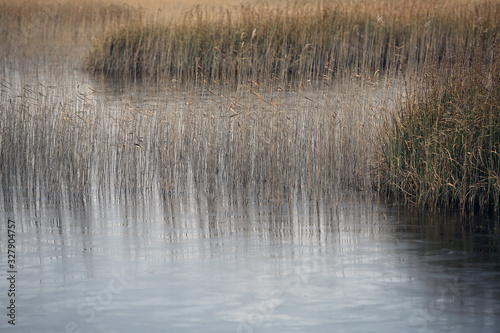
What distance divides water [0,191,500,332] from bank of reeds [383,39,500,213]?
1.29 feet

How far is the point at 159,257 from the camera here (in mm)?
5555

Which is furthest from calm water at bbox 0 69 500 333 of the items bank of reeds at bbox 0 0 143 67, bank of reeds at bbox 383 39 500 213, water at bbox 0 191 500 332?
bank of reeds at bbox 0 0 143 67

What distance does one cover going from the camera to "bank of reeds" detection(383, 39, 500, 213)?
6.61m

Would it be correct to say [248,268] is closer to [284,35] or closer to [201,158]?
[201,158]

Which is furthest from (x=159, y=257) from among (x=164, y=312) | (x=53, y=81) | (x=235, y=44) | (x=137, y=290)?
(x=235, y=44)

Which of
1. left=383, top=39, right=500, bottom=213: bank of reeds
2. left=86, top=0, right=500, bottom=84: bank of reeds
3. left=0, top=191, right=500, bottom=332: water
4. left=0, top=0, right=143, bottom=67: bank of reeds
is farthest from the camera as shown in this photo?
left=0, top=0, right=143, bottom=67: bank of reeds

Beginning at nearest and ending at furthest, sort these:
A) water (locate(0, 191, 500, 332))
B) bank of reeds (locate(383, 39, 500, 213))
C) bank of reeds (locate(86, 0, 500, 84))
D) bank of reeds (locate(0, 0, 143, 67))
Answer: water (locate(0, 191, 500, 332)) < bank of reeds (locate(383, 39, 500, 213)) < bank of reeds (locate(86, 0, 500, 84)) < bank of reeds (locate(0, 0, 143, 67))

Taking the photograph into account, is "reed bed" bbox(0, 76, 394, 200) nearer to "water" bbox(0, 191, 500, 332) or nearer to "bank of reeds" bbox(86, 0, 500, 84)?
"water" bbox(0, 191, 500, 332)

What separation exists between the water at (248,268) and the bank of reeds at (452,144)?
393 millimetres

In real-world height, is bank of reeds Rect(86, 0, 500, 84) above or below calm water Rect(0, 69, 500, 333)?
above

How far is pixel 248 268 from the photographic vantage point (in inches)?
207

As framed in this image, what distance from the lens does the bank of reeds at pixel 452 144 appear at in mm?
6605

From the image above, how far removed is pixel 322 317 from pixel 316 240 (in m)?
1.67

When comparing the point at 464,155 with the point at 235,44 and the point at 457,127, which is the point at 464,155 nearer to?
the point at 457,127
